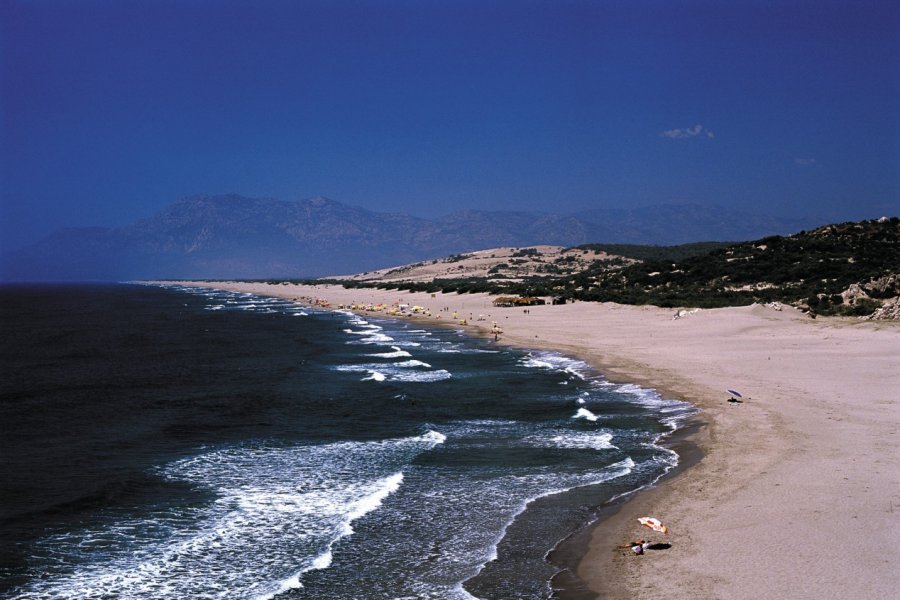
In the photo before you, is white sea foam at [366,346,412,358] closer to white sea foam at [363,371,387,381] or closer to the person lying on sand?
white sea foam at [363,371,387,381]

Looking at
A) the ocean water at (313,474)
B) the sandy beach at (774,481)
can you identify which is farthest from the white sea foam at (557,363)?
the sandy beach at (774,481)

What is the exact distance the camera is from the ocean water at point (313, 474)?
35.5 feet

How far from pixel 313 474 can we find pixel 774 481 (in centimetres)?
962

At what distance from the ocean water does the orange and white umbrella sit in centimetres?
130

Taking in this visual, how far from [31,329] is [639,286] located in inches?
2103

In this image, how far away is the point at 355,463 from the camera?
17016 millimetres

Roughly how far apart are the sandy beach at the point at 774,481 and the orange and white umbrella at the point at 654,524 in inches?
5.3

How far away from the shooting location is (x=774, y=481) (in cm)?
1355

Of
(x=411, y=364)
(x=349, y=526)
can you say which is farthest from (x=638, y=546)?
(x=411, y=364)

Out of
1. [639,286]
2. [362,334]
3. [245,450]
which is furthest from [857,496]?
[639,286]

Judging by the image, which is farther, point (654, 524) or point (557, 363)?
point (557, 363)

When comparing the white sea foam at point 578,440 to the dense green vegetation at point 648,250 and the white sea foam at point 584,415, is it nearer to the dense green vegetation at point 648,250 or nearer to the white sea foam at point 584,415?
the white sea foam at point 584,415

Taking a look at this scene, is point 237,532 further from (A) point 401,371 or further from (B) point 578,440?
(A) point 401,371

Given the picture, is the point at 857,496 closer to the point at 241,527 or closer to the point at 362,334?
the point at 241,527
